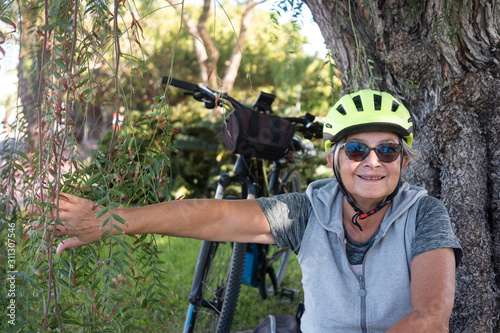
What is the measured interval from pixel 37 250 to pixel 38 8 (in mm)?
857

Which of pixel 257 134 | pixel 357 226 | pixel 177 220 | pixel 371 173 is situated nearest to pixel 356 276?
pixel 357 226

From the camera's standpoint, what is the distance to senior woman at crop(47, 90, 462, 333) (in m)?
2.06

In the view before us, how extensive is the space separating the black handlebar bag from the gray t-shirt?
0.90 meters

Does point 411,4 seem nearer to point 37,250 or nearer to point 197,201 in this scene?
point 197,201

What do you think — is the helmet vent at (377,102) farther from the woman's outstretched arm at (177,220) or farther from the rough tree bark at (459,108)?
the woman's outstretched arm at (177,220)

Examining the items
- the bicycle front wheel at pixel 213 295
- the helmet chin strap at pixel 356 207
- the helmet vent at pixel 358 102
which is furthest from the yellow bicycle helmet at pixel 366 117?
the bicycle front wheel at pixel 213 295

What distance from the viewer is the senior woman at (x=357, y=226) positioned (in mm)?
2057

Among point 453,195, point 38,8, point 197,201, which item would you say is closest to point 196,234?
point 197,201

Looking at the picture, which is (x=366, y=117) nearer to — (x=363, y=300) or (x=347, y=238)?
(x=347, y=238)

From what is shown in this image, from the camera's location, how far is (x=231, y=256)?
12.6 feet

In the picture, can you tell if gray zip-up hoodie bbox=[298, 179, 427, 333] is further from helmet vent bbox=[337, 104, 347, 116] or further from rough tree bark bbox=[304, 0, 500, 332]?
rough tree bark bbox=[304, 0, 500, 332]

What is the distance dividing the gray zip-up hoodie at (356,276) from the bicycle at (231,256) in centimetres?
130

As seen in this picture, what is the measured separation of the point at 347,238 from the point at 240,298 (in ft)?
8.74

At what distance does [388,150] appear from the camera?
2.25m
